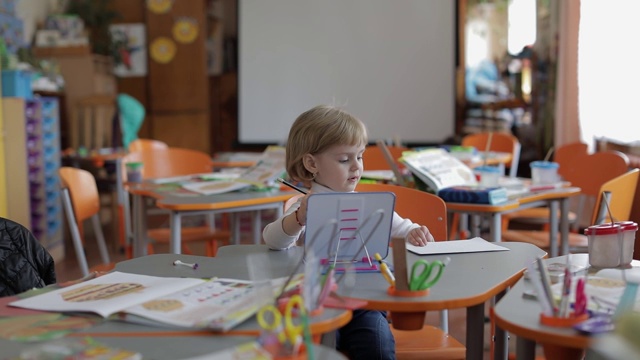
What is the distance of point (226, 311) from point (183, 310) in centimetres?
8

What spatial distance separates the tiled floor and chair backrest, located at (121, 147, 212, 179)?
2.76ft

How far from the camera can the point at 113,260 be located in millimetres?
5109

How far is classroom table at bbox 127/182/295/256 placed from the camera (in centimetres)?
284

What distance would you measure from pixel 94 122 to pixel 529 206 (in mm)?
4303

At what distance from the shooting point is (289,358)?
1082 mm

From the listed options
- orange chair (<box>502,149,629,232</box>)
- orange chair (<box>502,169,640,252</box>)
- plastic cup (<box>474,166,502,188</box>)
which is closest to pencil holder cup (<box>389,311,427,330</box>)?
orange chair (<box>502,169,640,252</box>)

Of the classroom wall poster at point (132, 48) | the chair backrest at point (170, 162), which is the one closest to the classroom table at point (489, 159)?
the chair backrest at point (170, 162)

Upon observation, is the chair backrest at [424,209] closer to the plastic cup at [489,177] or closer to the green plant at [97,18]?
the plastic cup at [489,177]

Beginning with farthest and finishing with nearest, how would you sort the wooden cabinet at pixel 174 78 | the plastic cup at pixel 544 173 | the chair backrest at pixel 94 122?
the wooden cabinet at pixel 174 78 < the chair backrest at pixel 94 122 < the plastic cup at pixel 544 173

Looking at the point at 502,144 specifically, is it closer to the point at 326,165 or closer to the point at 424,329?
the point at 424,329

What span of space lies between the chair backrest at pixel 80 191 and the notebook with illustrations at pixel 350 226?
5.19 ft

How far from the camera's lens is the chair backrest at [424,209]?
220 cm

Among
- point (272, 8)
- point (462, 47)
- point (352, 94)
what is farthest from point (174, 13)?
point (462, 47)

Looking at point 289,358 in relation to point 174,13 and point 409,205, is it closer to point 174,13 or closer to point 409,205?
point 409,205
